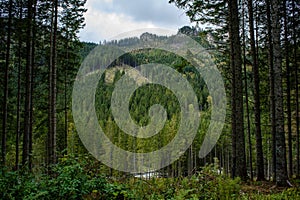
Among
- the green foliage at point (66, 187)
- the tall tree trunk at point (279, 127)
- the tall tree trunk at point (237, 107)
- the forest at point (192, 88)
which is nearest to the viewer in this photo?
the green foliage at point (66, 187)

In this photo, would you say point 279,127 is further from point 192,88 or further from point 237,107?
point 192,88

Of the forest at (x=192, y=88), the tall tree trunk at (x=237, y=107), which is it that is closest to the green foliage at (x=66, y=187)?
the forest at (x=192, y=88)

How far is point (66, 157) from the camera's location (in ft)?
23.7

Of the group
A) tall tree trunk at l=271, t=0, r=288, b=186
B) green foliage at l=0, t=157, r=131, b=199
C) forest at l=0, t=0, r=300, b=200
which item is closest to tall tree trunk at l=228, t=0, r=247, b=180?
forest at l=0, t=0, r=300, b=200

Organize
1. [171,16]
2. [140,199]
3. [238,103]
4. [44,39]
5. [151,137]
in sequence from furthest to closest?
[151,137] → [44,39] → [171,16] → [238,103] → [140,199]

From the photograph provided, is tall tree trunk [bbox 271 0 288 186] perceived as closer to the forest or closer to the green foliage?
the forest

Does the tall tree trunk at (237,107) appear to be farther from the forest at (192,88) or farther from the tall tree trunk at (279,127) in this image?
the tall tree trunk at (279,127)

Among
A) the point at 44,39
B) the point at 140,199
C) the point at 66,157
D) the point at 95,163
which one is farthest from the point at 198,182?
the point at 44,39

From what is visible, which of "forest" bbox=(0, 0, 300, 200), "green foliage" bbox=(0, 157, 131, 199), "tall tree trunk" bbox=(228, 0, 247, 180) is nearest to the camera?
"green foliage" bbox=(0, 157, 131, 199)

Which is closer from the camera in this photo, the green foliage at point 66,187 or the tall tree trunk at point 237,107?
the green foliage at point 66,187

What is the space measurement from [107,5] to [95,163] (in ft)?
58.1

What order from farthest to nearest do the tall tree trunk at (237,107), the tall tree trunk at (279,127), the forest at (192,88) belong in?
the tall tree trunk at (237,107) → the tall tree trunk at (279,127) → the forest at (192,88)

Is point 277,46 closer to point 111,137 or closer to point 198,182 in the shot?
point 198,182

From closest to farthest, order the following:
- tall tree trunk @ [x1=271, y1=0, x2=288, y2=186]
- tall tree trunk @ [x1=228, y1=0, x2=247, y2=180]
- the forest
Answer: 1. the forest
2. tall tree trunk @ [x1=271, y1=0, x2=288, y2=186]
3. tall tree trunk @ [x1=228, y1=0, x2=247, y2=180]
